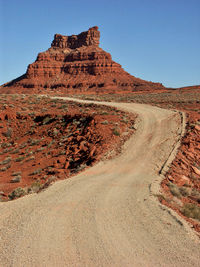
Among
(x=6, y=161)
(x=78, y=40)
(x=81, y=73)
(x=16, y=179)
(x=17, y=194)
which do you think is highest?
(x=78, y=40)

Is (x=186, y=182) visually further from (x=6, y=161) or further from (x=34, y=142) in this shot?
(x=34, y=142)

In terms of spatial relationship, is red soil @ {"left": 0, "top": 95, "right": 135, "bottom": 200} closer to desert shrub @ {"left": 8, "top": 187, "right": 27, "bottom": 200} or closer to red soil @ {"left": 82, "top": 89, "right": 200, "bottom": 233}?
desert shrub @ {"left": 8, "top": 187, "right": 27, "bottom": 200}

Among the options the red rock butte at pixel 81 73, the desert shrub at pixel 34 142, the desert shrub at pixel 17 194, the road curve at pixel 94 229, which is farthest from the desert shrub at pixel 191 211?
the red rock butte at pixel 81 73

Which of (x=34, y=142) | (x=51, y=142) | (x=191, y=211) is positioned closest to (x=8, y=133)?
(x=34, y=142)

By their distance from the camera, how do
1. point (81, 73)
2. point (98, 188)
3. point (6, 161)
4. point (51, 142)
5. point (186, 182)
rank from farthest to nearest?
point (81, 73)
point (51, 142)
point (6, 161)
point (186, 182)
point (98, 188)

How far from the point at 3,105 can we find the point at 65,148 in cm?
1704

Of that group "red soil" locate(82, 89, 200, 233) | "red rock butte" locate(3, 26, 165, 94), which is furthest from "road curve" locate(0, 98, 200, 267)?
"red rock butte" locate(3, 26, 165, 94)

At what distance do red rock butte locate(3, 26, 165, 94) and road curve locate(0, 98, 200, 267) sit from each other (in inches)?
3251

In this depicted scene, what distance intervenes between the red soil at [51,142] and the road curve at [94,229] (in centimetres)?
281

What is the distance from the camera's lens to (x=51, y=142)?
63.8 feet

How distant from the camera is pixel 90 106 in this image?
93.4 feet

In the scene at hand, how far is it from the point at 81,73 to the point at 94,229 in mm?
106473

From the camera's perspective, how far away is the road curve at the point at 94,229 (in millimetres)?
4812

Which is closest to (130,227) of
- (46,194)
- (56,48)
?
(46,194)
